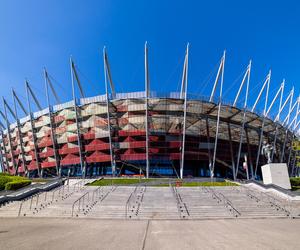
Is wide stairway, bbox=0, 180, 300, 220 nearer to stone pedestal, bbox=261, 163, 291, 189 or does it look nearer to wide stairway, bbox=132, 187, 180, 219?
wide stairway, bbox=132, 187, 180, 219

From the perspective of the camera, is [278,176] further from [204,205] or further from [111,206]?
[111,206]

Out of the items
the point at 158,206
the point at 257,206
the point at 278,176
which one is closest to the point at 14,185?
the point at 158,206

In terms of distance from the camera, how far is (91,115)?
47406mm

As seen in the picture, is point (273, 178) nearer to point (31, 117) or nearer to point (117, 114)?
point (117, 114)

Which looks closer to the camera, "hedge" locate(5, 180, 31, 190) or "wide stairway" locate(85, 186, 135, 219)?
"wide stairway" locate(85, 186, 135, 219)

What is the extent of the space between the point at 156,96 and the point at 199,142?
14843 mm

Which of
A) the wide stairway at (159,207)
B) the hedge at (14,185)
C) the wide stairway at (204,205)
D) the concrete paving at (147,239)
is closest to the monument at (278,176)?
the wide stairway at (159,207)

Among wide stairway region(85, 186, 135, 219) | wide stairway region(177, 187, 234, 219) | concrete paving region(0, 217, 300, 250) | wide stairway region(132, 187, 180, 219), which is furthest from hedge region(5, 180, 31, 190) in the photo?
wide stairway region(177, 187, 234, 219)

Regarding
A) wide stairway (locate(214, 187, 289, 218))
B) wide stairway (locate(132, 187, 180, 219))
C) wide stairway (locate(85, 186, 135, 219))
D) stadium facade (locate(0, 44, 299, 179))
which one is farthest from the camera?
stadium facade (locate(0, 44, 299, 179))

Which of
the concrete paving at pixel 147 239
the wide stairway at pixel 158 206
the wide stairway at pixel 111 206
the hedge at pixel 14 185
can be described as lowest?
the wide stairway at pixel 111 206

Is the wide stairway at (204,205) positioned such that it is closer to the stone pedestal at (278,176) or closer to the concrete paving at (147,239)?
the concrete paving at (147,239)

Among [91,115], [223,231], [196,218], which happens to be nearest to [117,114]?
[91,115]

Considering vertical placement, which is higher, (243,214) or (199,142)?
(199,142)

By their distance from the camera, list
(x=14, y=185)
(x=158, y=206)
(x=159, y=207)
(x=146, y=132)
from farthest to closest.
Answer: (x=146, y=132)
(x=14, y=185)
(x=158, y=206)
(x=159, y=207)
